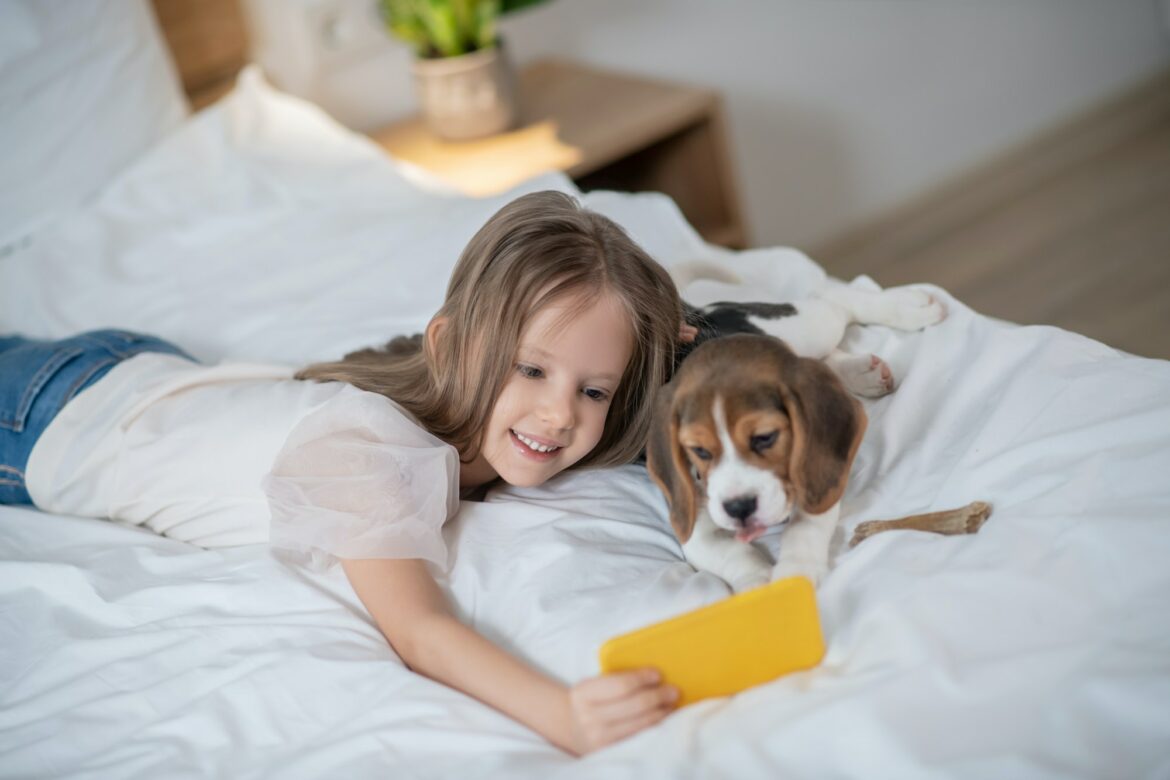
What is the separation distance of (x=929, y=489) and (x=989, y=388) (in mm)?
166

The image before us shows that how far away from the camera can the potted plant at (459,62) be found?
2.33m

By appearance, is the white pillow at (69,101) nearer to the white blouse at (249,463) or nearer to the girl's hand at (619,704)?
the white blouse at (249,463)

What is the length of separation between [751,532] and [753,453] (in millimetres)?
82

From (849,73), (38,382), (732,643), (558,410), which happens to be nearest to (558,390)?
(558,410)

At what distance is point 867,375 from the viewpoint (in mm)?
1250

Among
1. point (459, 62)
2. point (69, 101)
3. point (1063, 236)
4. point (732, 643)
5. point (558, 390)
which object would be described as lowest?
point (1063, 236)

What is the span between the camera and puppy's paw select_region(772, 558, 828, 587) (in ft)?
3.25

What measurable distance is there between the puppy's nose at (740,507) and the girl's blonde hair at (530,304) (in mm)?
244

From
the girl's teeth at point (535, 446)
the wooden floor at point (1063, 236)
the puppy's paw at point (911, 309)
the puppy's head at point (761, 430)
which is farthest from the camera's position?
the wooden floor at point (1063, 236)

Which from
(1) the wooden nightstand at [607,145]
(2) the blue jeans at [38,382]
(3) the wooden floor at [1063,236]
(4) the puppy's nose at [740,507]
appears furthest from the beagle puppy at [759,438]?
(3) the wooden floor at [1063,236]

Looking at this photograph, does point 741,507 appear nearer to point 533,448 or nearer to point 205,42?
point 533,448

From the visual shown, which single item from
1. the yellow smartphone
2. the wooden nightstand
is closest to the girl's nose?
the yellow smartphone

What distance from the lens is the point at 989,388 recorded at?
118 cm

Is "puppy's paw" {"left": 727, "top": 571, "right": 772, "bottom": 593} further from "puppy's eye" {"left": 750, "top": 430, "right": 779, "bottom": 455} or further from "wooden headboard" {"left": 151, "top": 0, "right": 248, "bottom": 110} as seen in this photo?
"wooden headboard" {"left": 151, "top": 0, "right": 248, "bottom": 110}
